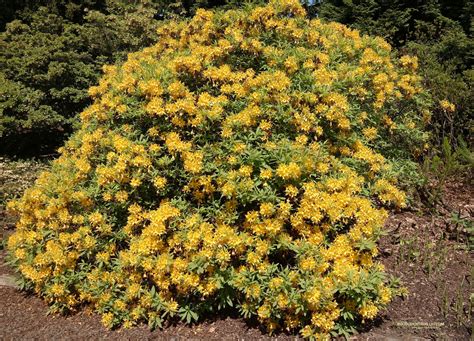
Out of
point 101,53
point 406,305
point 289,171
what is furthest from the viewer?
point 101,53

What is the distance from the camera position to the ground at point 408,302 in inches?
128

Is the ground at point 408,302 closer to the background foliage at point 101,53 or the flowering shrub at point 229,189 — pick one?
the flowering shrub at point 229,189

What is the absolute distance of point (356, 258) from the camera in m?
3.25

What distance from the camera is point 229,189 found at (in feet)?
10.7

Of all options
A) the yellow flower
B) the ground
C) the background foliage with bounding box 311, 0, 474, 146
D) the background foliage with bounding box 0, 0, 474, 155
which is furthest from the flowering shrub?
the background foliage with bounding box 0, 0, 474, 155

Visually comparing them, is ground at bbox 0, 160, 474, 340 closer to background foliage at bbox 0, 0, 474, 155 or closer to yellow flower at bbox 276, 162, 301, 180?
yellow flower at bbox 276, 162, 301, 180

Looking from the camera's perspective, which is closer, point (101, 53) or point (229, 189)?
point (229, 189)

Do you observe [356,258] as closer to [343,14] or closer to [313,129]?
[313,129]

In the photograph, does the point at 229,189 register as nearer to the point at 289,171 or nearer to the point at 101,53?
the point at 289,171

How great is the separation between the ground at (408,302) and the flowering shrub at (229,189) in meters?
0.13

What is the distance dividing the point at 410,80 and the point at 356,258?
2334mm

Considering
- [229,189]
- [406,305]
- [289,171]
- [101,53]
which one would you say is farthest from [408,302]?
[101,53]

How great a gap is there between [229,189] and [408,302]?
61.9 inches

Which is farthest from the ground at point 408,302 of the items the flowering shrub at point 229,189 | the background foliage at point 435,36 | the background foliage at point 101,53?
the background foliage at point 101,53
